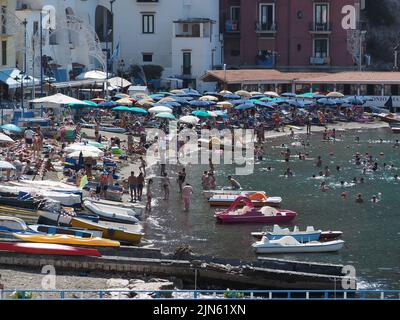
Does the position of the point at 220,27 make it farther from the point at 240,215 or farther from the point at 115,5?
the point at 240,215

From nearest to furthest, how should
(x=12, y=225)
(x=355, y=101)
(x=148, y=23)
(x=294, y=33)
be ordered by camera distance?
(x=12, y=225) < (x=355, y=101) < (x=148, y=23) < (x=294, y=33)

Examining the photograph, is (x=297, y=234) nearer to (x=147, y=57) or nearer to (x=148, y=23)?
(x=147, y=57)

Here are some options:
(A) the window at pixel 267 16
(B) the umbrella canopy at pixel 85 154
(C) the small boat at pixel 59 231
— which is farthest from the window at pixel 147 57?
(C) the small boat at pixel 59 231

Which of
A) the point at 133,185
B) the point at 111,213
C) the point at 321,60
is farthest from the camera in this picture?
the point at 321,60

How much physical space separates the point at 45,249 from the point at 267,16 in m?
59.3

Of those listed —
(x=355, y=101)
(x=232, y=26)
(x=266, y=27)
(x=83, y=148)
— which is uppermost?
(x=232, y=26)

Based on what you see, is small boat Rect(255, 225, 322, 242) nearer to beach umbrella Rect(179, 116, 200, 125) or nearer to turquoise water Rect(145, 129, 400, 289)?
turquoise water Rect(145, 129, 400, 289)

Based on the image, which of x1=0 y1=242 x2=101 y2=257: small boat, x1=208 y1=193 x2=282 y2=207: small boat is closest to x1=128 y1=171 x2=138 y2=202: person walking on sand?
x1=208 y1=193 x2=282 y2=207: small boat

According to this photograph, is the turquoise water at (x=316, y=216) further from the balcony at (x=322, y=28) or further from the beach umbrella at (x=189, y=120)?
the balcony at (x=322, y=28)

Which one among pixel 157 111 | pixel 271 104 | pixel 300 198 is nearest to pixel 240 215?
pixel 300 198

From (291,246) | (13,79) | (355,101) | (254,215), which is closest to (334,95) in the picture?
(355,101)

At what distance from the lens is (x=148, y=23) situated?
278 feet

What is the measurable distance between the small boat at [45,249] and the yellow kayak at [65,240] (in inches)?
21.4
